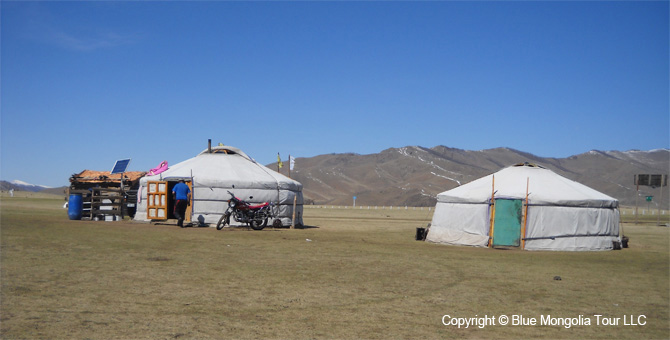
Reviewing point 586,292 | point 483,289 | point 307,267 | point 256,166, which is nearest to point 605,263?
point 586,292

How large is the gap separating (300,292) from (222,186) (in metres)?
14.1

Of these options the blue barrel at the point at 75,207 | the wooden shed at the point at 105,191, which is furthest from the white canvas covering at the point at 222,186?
the blue barrel at the point at 75,207

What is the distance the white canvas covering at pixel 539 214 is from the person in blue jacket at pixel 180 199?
28.4 feet

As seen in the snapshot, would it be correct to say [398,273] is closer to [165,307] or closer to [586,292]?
[586,292]

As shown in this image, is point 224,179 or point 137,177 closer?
point 224,179

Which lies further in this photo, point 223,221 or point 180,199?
point 223,221

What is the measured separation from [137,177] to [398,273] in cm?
1819

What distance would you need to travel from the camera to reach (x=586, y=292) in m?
9.62

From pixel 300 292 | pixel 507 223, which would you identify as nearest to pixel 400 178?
pixel 507 223

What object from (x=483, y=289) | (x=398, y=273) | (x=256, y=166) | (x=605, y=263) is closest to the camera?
(x=483, y=289)

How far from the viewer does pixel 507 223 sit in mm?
17281

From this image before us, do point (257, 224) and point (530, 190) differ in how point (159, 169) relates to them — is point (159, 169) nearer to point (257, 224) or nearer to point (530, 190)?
point (257, 224)

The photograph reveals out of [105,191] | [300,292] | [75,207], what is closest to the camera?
[300,292]

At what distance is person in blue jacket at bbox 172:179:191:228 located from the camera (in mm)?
20266
